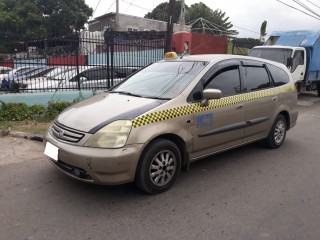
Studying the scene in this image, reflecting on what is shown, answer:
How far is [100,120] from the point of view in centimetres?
351

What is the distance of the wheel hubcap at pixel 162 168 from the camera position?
12.1ft

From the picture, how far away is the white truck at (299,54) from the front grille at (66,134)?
9.50 m

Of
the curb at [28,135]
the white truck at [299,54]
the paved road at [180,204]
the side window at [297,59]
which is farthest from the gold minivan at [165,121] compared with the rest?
the side window at [297,59]

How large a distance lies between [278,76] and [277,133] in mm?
978

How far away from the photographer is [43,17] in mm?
34406

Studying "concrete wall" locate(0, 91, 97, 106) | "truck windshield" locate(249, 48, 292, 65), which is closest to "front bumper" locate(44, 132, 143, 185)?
"concrete wall" locate(0, 91, 97, 106)

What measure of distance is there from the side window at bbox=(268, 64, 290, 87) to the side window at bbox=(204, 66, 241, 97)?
104 cm

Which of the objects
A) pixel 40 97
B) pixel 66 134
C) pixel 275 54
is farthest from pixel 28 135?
pixel 275 54

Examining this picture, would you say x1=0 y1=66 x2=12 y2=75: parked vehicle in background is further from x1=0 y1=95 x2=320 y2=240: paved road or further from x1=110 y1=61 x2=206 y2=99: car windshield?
x1=110 y1=61 x2=206 y2=99: car windshield

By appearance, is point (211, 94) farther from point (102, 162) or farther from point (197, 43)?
point (197, 43)

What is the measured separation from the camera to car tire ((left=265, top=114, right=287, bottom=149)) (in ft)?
18.0

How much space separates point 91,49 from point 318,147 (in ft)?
21.7

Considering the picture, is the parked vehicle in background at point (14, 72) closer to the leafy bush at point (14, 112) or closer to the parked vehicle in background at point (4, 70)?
Answer: the parked vehicle in background at point (4, 70)

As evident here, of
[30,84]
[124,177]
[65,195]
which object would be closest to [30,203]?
[65,195]
